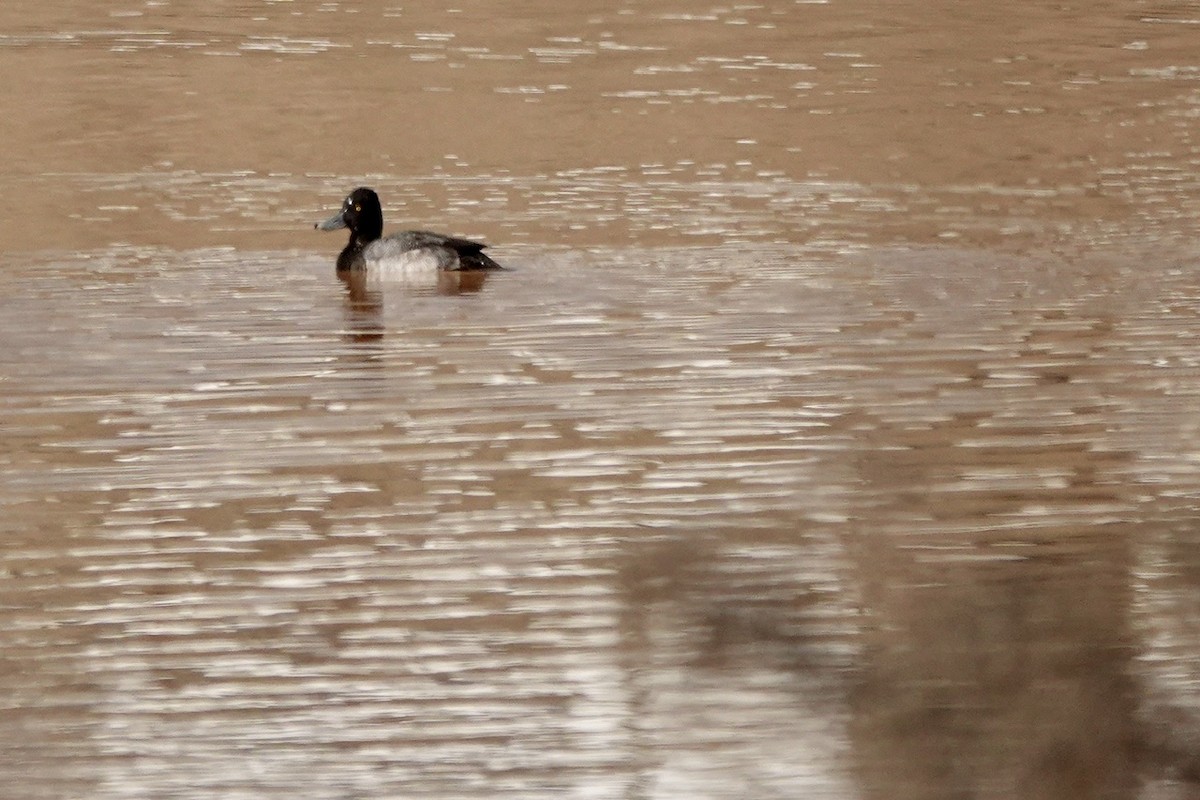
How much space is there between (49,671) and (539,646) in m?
1.09

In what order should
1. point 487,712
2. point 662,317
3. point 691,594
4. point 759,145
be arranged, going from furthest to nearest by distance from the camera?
point 759,145, point 662,317, point 487,712, point 691,594

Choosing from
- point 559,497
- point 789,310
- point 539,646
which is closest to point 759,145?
point 789,310

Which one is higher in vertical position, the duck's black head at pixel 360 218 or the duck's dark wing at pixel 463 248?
the duck's black head at pixel 360 218

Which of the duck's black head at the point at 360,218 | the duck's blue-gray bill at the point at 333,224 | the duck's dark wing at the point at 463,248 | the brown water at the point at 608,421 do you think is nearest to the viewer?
the brown water at the point at 608,421

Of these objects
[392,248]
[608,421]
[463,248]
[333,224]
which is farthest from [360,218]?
[608,421]

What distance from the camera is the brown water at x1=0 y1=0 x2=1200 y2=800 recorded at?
5.95ft

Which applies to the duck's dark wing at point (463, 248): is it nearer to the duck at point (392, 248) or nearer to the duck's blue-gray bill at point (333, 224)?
the duck at point (392, 248)

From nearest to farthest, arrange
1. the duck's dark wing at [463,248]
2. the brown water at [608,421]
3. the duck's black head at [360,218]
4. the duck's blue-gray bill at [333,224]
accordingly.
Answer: the brown water at [608,421] < the duck's dark wing at [463,248] < the duck's black head at [360,218] < the duck's blue-gray bill at [333,224]

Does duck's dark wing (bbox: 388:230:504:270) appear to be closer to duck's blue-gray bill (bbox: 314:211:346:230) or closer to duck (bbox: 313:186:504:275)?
duck (bbox: 313:186:504:275)

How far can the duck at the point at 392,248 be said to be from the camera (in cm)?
1055

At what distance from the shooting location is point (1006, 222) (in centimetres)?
1134

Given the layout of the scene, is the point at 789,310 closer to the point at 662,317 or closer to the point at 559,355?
the point at 662,317

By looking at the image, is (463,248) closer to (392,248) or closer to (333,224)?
(392,248)

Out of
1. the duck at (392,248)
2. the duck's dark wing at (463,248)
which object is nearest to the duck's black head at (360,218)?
the duck at (392,248)
